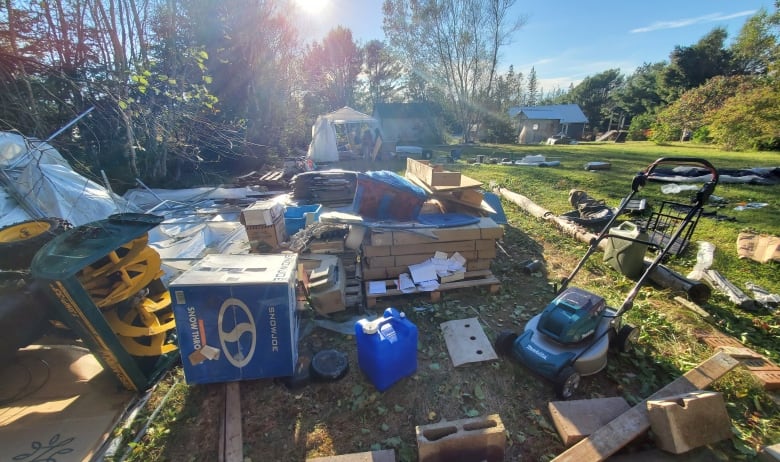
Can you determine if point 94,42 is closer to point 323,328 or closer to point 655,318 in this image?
point 323,328

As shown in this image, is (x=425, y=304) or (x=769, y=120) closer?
(x=425, y=304)

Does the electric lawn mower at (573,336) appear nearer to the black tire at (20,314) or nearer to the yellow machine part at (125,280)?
the yellow machine part at (125,280)

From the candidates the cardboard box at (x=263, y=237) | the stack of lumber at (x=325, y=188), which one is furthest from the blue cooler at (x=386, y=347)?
the stack of lumber at (x=325, y=188)

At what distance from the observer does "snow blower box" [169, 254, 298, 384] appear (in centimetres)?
220

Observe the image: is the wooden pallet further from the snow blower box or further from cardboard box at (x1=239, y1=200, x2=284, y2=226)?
cardboard box at (x1=239, y1=200, x2=284, y2=226)

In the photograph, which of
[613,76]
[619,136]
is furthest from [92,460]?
[613,76]

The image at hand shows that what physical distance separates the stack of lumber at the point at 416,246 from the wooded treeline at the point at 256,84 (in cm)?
338

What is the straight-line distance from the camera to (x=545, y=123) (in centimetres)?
3406

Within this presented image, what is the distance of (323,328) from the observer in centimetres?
331

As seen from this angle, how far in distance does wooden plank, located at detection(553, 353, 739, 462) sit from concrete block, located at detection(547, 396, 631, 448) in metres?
0.12

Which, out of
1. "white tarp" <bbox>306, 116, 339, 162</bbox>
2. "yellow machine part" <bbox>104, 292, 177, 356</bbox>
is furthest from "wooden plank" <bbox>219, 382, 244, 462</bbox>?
"white tarp" <bbox>306, 116, 339, 162</bbox>

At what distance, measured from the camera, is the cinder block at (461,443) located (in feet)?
6.07

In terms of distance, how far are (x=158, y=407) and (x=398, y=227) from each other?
2769 mm

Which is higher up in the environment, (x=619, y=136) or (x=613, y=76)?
(x=613, y=76)
